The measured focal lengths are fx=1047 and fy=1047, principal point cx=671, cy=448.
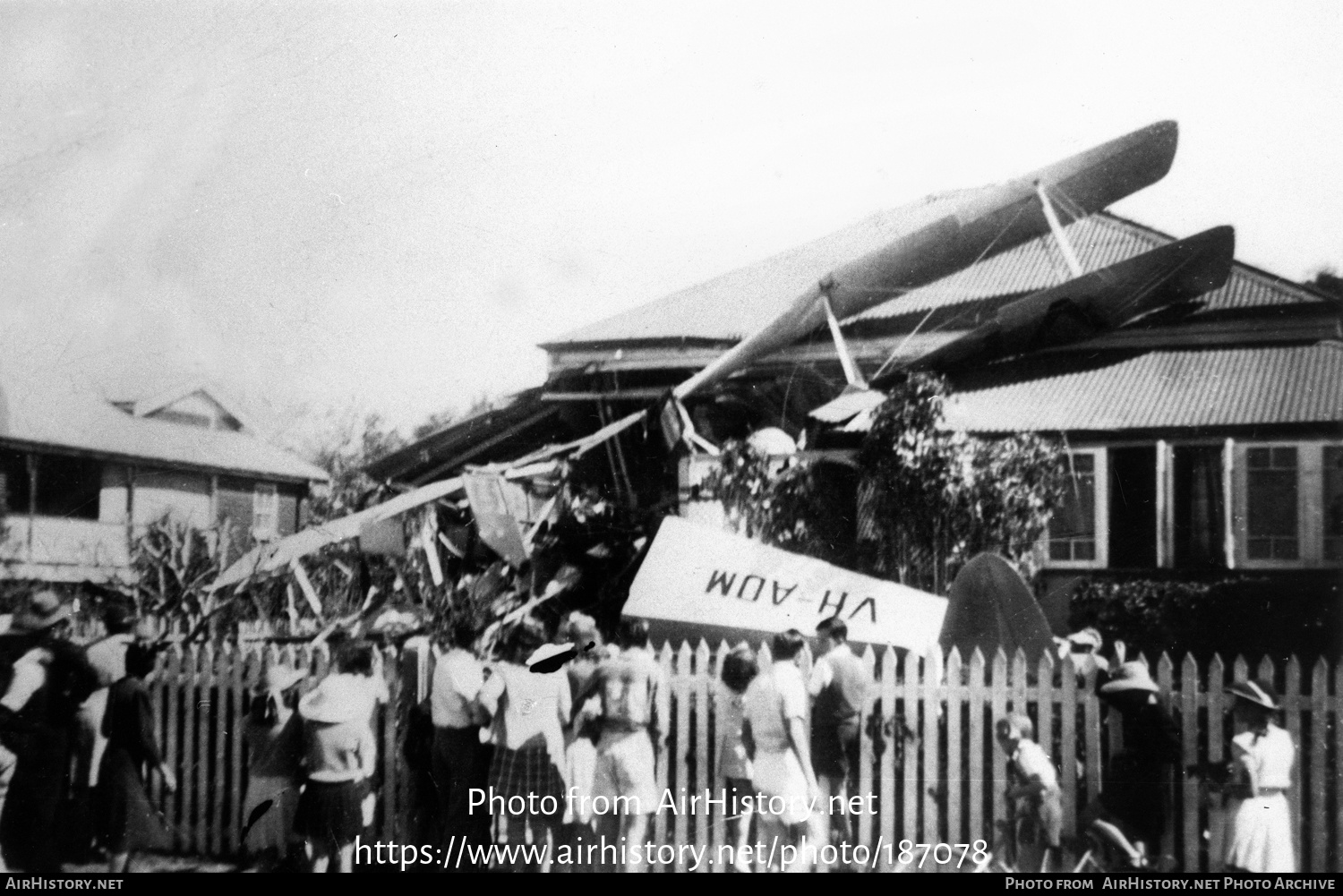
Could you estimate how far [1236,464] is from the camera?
16.5 ft

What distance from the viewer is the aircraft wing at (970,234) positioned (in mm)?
5211

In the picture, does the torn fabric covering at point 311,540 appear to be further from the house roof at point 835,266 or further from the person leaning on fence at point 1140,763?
the person leaning on fence at point 1140,763

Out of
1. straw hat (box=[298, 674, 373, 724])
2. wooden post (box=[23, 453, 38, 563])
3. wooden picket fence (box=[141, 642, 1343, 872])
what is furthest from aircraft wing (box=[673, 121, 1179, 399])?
wooden post (box=[23, 453, 38, 563])

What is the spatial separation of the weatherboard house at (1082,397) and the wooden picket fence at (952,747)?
1.74 ft

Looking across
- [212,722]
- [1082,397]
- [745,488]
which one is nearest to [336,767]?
[212,722]

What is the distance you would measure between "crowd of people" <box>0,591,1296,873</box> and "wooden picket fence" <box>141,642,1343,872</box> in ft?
0.22

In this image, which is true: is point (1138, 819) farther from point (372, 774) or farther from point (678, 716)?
point (372, 774)

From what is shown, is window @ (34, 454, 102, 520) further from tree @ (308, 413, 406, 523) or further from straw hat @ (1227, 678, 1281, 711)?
straw hat @ (1227, 678, 1281, 711)

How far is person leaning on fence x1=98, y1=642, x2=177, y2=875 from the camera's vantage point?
5543mm

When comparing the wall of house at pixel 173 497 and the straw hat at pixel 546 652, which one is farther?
the wall of house at pixel 173 497

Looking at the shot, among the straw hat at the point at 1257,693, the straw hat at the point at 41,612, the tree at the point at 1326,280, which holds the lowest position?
the straw hat at the point at 1257,693

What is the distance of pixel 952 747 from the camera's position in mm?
4941

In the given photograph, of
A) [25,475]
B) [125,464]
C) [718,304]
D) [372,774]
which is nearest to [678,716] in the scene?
[372,774]

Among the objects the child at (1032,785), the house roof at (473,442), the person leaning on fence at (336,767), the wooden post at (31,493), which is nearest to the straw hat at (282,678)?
the person leaning on fence at (336,767)
